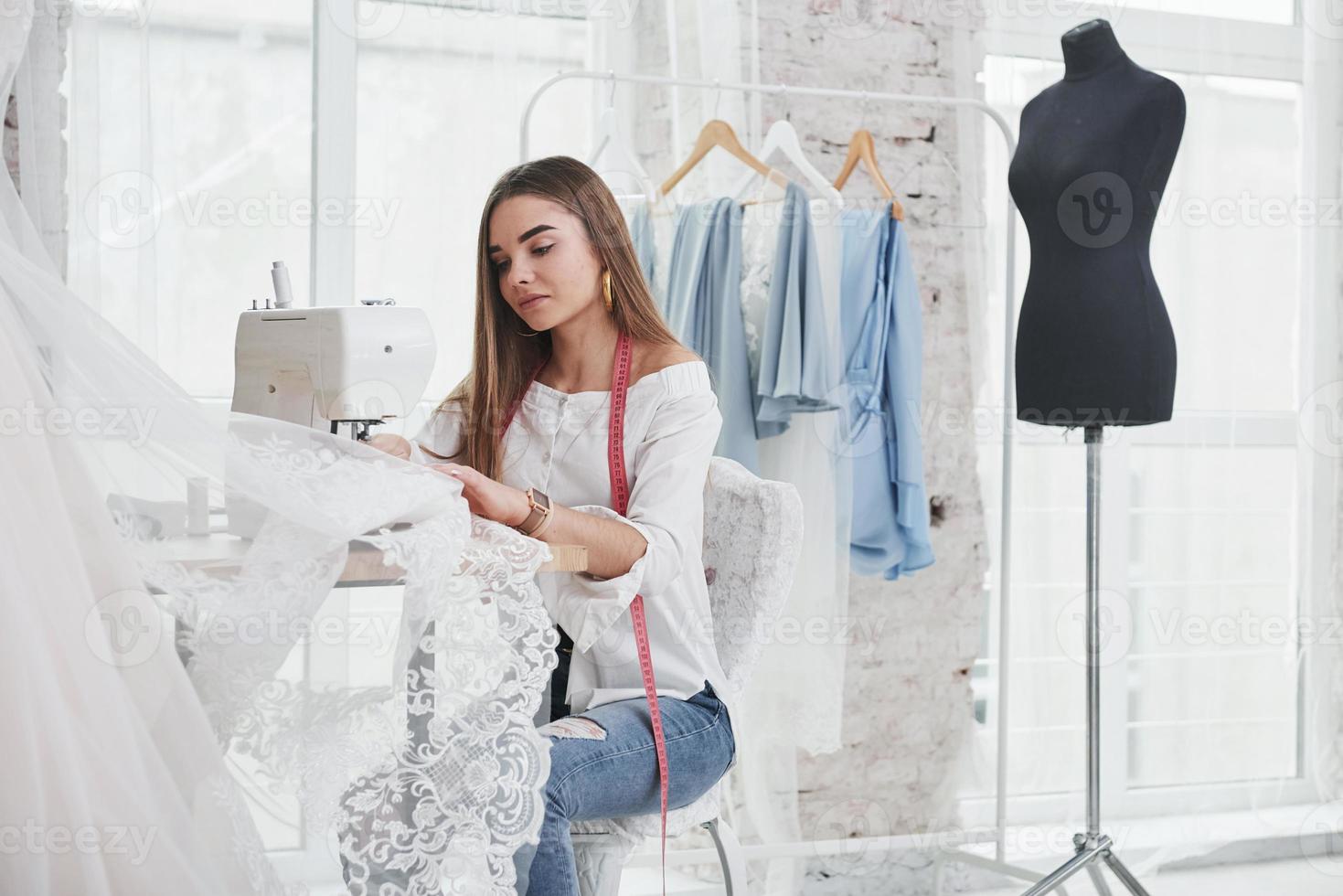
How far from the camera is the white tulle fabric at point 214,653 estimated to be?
1.21 meters

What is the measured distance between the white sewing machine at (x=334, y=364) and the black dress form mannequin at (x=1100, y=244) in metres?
1.16

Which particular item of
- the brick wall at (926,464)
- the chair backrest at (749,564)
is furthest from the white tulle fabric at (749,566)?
the brick wall at (926,464)

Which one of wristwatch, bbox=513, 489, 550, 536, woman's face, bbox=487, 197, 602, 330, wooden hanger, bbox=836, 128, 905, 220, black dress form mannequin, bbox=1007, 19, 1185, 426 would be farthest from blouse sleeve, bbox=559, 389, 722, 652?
wooden hanger, bbox=836, 128, 905, 220

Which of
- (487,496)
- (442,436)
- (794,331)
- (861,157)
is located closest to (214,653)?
(487,496)

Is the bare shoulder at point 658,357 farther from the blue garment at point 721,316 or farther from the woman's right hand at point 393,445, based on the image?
the blue garment at point 721,316

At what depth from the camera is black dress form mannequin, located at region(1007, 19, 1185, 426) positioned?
221 cm

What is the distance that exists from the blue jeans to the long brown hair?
1.58 ft

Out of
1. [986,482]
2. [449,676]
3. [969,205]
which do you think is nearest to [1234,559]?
[986,482]

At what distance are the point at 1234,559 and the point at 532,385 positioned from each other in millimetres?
2040

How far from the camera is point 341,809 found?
1314 millimetres

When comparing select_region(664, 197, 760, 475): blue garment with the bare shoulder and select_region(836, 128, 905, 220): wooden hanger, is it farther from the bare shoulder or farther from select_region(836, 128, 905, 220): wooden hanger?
the bare shoulder

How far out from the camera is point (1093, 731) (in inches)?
92.3

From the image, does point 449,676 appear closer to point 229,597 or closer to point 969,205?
point 229,597

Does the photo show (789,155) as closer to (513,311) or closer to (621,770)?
(513,311)
